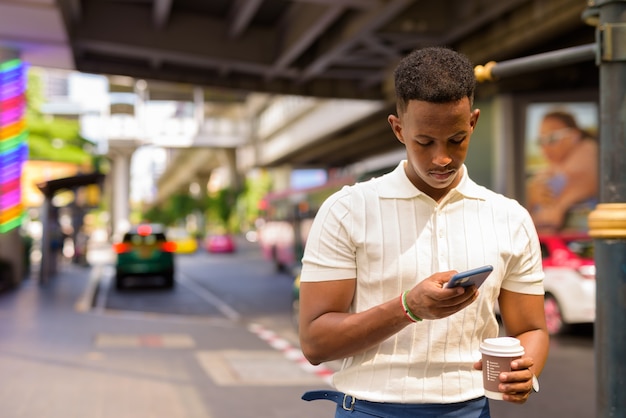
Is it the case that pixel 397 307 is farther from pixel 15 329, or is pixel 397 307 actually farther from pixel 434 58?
pixel 15 329

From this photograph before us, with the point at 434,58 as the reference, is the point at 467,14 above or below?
above

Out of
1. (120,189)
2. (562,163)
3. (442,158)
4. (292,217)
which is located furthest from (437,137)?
(120,189)

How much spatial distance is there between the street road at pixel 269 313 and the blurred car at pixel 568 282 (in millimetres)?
318

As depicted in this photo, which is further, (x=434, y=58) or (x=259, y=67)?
(x=259, y=67)

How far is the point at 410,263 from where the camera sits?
2.33 metres

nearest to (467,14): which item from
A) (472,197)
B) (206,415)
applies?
(206,415)

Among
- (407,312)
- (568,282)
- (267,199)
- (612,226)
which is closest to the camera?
(407,312)

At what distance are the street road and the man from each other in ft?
16.0

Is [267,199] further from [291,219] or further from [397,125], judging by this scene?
[397,125]

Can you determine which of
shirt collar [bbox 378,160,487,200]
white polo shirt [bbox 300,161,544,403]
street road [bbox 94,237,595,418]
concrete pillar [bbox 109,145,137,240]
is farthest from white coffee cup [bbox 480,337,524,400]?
concrete pillar [bbox 109,145,137,240]

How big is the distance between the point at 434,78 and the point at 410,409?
89cm

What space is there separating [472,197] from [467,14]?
1795cm

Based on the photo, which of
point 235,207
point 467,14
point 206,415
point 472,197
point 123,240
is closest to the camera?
point 472,197

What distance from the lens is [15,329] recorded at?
1262 centimetres
